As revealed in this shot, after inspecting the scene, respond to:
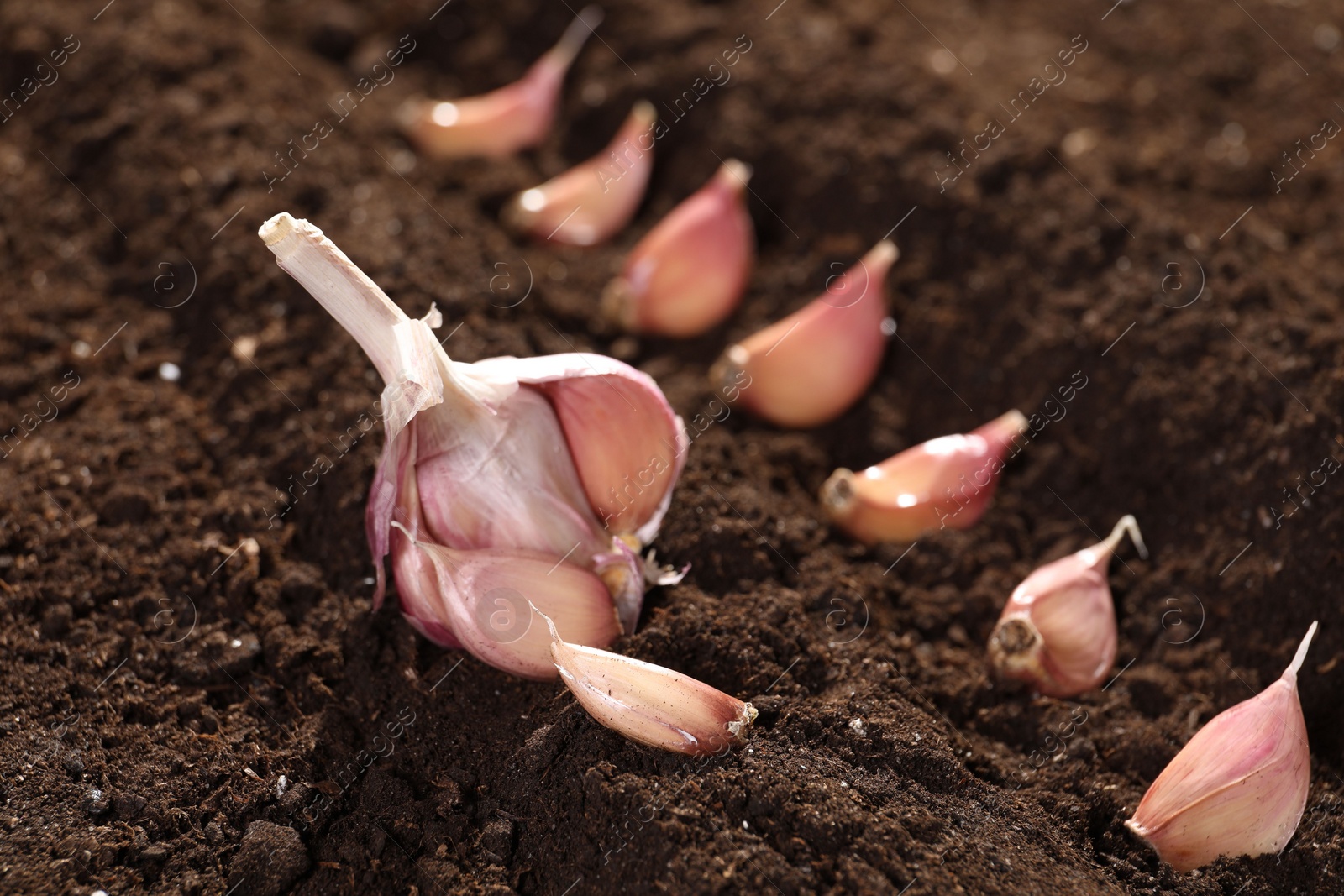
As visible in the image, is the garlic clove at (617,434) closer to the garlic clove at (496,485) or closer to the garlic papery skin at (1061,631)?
the garlic clove at (496,485)

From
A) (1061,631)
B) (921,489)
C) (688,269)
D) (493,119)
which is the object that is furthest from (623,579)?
(493,119)

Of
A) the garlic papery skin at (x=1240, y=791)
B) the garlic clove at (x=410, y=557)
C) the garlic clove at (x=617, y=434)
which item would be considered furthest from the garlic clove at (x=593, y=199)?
the garlic papery skin at (x=1240, y=791)

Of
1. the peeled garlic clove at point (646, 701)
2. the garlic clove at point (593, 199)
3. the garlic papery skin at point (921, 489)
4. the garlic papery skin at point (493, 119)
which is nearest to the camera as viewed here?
the peeled garlic clove at point (646, 701)

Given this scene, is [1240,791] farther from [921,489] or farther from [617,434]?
[617,434]

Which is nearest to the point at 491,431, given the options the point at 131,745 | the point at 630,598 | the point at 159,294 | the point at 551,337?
the point at 630,598

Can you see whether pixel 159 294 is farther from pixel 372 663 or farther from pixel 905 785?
pixel 905 785
